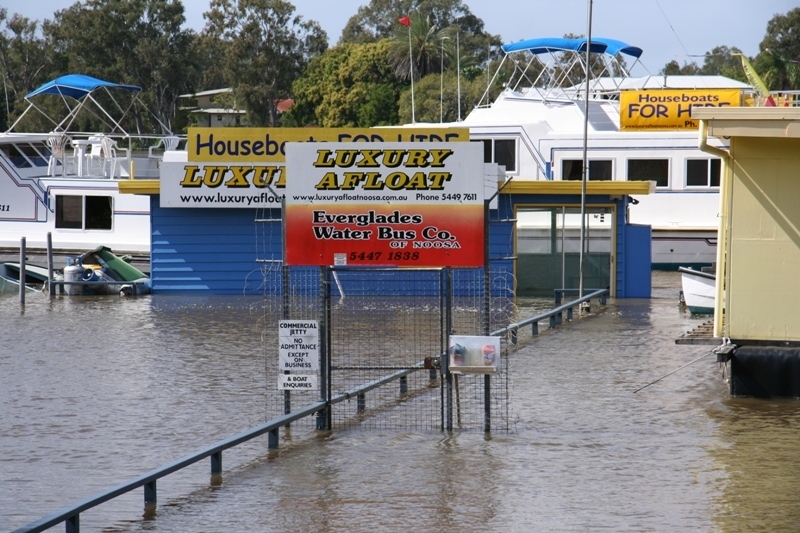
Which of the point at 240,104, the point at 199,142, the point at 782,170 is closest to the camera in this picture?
the point at 782,170

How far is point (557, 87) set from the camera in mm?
37156

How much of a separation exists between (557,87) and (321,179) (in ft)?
89.4

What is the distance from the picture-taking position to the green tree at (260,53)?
6700 centimetres

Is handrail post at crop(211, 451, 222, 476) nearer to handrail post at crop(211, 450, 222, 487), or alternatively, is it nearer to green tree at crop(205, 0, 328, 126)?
handrail post at crop(211, 450, 222, 487)

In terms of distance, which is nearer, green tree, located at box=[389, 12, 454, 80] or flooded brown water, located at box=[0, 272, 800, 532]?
flooded brown water, located at box=[0, 272, 800, 532]

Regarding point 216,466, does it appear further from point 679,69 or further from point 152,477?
point 679,69

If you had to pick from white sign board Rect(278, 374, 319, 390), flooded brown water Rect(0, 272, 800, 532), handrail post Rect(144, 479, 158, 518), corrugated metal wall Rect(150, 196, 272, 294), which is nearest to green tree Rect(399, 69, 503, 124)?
corrugated metal wall Rect(150, 196, 272, 294)

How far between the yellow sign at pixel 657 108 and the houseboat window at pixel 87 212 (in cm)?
1470

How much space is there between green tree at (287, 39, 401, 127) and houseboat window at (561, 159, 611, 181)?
32903 millimetres

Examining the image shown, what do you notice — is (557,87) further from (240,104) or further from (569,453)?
(240,104)

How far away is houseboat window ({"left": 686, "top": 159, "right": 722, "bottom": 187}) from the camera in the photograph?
3147 cm

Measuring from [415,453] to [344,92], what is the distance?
56591 millimetres

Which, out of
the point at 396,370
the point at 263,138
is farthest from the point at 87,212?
the point at 396,370

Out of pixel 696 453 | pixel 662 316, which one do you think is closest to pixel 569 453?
pixel 696 453
